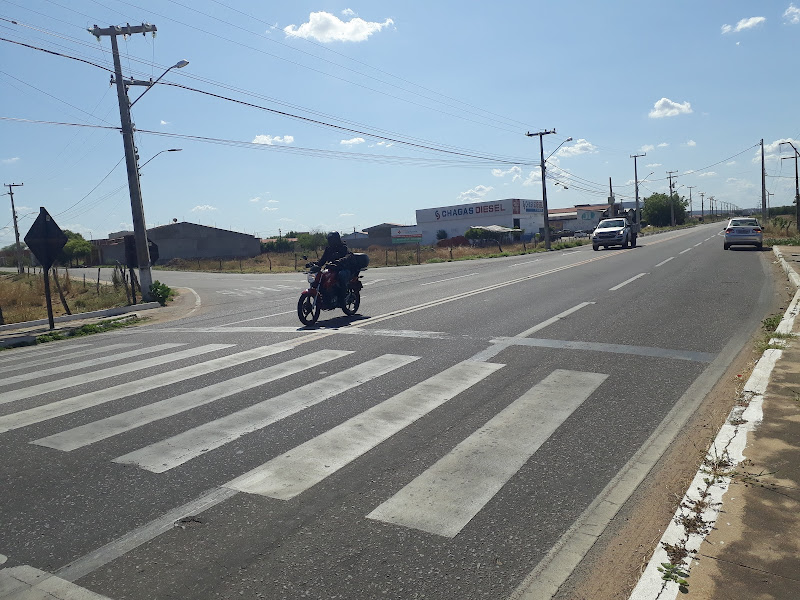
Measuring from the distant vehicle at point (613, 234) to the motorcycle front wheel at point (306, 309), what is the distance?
97.3 ft

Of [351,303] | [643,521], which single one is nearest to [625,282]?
[351,303]

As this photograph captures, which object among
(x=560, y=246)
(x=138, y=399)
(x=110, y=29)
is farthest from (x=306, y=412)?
(x=560, y=246)

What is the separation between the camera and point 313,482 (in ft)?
14.6

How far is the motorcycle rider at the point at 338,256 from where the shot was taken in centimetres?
1296

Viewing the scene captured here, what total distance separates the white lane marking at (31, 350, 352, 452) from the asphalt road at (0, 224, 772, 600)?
36 mm

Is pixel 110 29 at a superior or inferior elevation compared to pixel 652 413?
superior

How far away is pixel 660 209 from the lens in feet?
417

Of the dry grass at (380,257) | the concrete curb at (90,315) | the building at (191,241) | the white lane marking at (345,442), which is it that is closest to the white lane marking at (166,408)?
the white lane marking at (345,442)

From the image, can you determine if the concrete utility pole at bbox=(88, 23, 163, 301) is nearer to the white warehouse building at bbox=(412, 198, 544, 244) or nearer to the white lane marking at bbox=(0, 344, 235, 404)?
the white lane marking at bbox=(0, 344, 235, 404)

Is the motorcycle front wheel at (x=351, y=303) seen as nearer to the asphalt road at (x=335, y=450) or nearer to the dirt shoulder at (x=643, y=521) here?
the asphalt road at (x=335, y=450)

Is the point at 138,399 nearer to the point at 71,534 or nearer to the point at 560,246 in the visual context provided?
the point at 71,534

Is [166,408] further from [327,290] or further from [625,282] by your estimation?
[625,282]

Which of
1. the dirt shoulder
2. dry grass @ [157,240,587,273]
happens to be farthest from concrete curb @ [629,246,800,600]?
dry grass @ [157,240,587,273]

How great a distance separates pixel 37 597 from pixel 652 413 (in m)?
5.15
